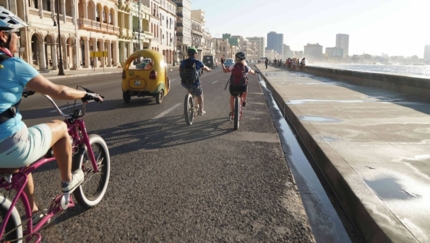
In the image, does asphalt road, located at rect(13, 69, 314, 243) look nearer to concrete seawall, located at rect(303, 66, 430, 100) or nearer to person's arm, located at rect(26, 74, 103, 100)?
person's arm, located at rect(26, 74, 103, 100)

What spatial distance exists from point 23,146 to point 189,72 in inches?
235

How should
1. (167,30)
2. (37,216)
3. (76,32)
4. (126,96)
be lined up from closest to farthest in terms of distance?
(37,216)
(126,96)
(76,32)
(167,30)

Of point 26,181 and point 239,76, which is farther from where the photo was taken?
point 239,76

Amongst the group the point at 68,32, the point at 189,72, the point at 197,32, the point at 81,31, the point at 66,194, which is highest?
the point at 197,32

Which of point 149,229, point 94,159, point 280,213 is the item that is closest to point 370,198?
point 280,213

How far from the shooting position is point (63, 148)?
2.75 meters

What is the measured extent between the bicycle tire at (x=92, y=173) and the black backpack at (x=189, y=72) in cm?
466

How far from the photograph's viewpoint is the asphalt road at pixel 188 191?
295 centimetres

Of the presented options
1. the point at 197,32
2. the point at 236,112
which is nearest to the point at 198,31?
the point at 197,32

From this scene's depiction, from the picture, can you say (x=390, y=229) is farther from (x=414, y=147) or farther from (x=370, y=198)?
(x=414, y=147)

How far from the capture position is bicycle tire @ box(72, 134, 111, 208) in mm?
3121

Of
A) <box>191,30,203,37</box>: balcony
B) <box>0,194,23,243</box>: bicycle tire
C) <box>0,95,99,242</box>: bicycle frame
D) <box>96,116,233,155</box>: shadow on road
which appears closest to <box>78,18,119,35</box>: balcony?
<box>96,116,233,155</box>: shadow on road

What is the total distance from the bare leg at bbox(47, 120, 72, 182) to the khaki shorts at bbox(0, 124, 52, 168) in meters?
0.14

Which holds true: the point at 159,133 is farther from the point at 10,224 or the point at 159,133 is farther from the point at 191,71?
the point at 10,224
